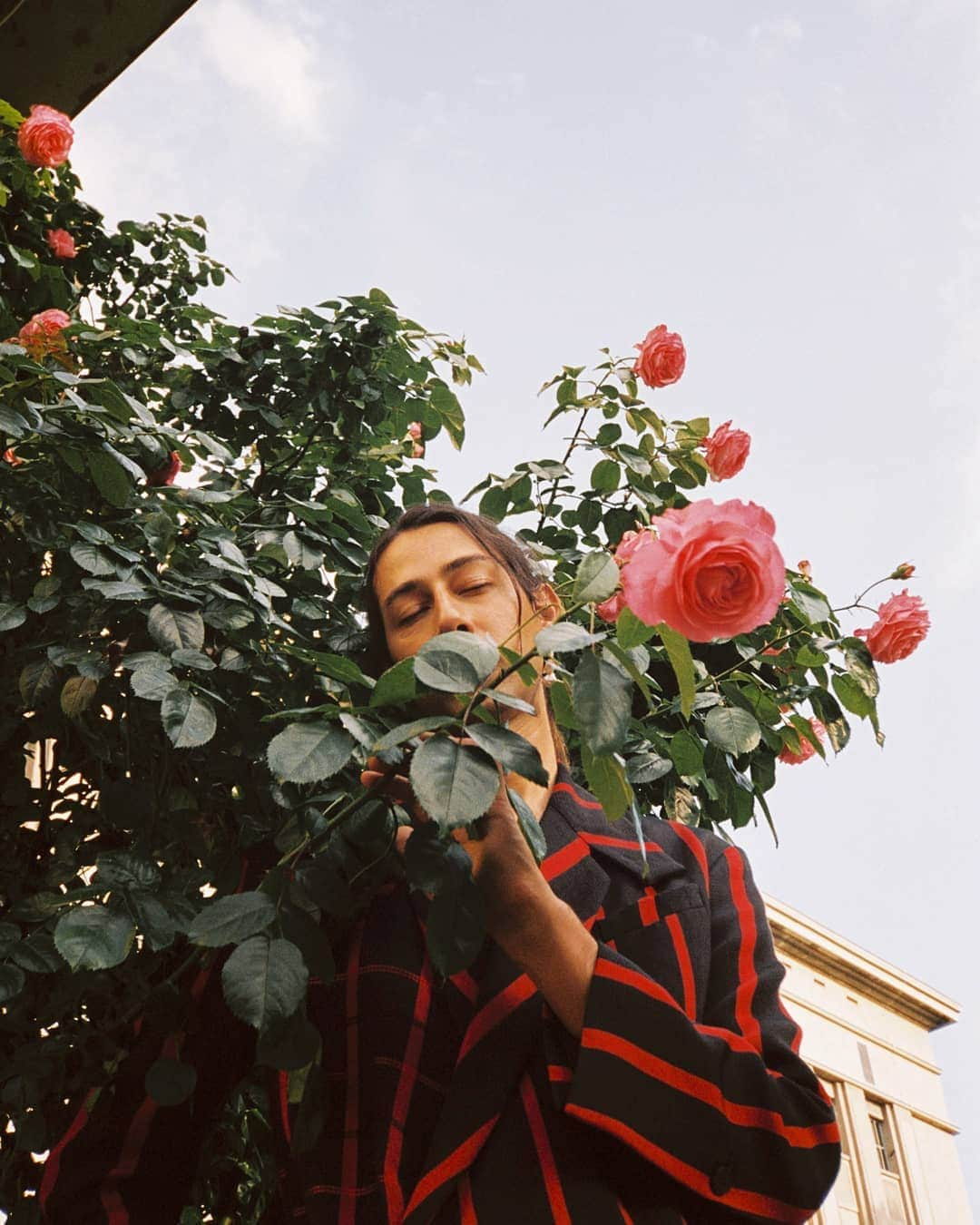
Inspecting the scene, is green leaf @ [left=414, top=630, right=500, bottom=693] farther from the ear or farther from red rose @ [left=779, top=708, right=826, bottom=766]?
red rose @ [left=779, top=708, right=826, bottom=766]

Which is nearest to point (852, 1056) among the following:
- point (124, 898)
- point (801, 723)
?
point (801, 723)

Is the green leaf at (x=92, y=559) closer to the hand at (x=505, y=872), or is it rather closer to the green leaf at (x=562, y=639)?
the hand at (x=505, y=872)

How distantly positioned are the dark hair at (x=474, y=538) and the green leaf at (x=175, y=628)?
262mm

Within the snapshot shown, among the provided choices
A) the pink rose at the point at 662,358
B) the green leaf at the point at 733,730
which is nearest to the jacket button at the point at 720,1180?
the green leaf at the point at 733,730

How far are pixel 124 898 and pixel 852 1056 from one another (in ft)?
53.0

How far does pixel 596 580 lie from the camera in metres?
0.89

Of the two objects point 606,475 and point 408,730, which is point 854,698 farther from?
point 408,730

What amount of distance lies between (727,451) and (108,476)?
1392mm

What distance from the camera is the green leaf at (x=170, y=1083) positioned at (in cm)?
112

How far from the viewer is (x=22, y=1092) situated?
1.33 metres

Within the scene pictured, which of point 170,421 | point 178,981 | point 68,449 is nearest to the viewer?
point 178,981

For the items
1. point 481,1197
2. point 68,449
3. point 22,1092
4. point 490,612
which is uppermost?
point 68,449

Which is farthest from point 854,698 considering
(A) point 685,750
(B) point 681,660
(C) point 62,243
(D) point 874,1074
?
(D) point 874,1074

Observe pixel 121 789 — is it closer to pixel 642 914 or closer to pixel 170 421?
pixel 642 914
